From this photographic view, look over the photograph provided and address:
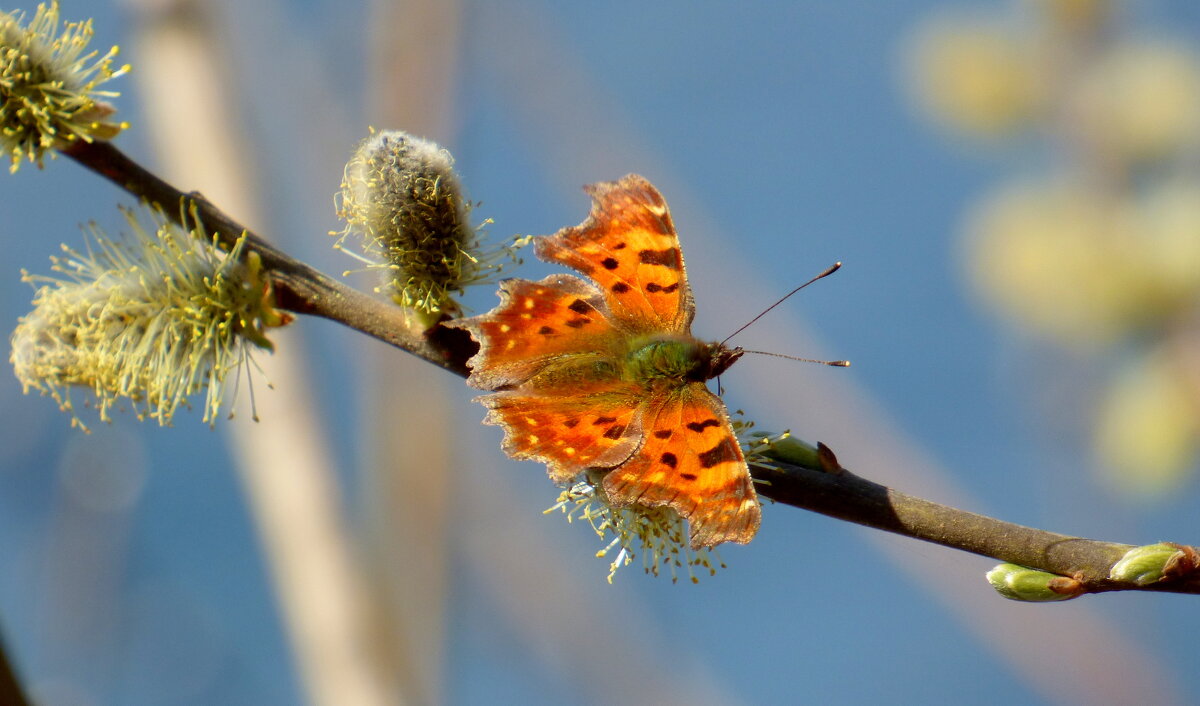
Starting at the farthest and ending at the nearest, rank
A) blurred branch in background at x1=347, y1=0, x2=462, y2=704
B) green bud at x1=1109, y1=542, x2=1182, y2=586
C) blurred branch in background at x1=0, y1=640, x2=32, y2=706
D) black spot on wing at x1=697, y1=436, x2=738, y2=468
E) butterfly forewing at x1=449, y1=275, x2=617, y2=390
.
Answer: blurred branch in background at x1=347, y1=0, x2=462, y2=704
butterfly forewing at x1=449, y1=275, x2=617, y2=390
black spot on wing at x1=697, y1=436, x2=738, y2=468
green bud at x1=1109, y1=542, x2=1182, y2=586
blurred branch in background at x1=0, y1=640, x2=32, y2=706

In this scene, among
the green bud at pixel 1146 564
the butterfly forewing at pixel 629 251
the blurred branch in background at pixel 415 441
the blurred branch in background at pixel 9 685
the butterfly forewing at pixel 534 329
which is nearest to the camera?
the blurred branch in background at pixel 9 685

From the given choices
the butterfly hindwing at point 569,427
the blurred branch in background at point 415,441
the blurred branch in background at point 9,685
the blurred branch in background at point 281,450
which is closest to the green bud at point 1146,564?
the butterfly hindwing at point 569,427

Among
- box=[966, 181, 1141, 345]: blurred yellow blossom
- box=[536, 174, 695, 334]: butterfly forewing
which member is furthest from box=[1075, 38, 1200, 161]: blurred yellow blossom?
box=[536, 174, 695, 334]: butterfly forewing

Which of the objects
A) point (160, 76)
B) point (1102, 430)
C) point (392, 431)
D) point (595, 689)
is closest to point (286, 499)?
point (392, 431)

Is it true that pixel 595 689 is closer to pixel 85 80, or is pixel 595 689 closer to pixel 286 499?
pixel 286 499

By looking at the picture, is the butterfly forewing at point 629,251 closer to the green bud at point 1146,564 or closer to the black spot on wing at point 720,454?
the black spot on wing at point 720,454

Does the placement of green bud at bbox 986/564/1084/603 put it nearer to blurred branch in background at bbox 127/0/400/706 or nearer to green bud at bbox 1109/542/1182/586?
green bud at bbox 1109/542/1182/586

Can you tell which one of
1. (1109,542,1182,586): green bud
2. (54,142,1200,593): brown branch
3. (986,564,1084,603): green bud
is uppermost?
(54,142,1200,593): brown branch
